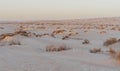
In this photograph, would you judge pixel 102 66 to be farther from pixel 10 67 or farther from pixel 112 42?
pixel 112 42

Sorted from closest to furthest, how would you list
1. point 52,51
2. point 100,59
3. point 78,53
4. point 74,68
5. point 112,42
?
point 74,68, point 100,59, point 78,53, point 52,51, point 112,42

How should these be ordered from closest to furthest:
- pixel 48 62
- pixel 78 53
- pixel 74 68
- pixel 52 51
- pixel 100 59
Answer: pixel 74 68 < pixel 48 62 < pixel 100 59 < pixel 78 53 < pixel 52 51

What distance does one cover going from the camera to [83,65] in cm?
969

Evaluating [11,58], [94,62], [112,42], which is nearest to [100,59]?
[94,62]

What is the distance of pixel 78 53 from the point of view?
1309 cm

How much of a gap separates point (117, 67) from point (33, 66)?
2.23 meters

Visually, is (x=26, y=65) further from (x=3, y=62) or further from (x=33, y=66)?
(x=3, y=62)

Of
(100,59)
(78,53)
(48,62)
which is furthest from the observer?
(78,53)

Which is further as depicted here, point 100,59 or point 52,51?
point 52,51

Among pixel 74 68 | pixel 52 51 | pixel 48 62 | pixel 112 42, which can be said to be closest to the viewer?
pixel 74 68

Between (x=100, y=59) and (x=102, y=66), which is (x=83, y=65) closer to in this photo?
(x=102, y=66)

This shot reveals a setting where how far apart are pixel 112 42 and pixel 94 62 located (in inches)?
327

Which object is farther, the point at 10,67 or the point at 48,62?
the point at 48,62

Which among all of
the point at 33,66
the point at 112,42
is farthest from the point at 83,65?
the point at 112,42
